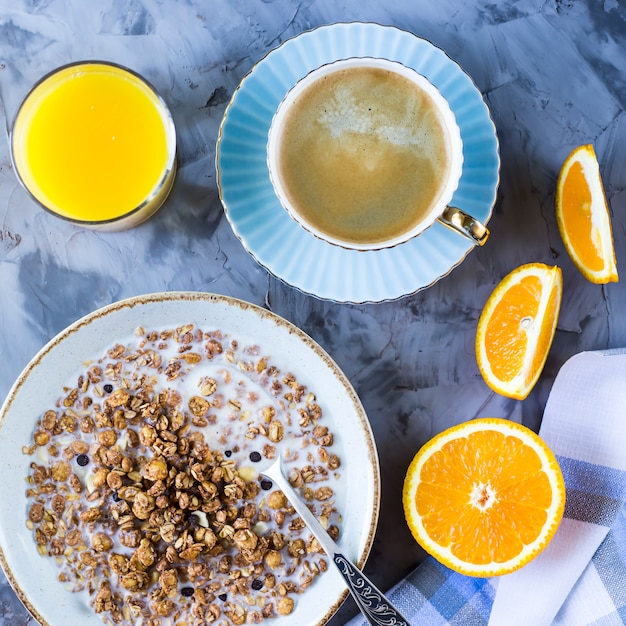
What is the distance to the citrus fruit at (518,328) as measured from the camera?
3.79ft

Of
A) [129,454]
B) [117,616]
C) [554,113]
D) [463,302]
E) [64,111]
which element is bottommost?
[117,616]

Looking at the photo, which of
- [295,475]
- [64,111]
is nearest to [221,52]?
[64,111]

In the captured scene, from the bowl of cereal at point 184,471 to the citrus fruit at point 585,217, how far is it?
1.32ft

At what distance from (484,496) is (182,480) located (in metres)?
0.44

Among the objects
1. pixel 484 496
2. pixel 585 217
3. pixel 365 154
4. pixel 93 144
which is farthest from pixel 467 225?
pixel 93 144

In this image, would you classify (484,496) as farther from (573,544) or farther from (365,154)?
(365,154)

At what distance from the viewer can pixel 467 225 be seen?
1.00 m

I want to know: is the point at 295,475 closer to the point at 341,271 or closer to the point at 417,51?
the point at 341,271

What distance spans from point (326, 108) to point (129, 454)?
0.57m

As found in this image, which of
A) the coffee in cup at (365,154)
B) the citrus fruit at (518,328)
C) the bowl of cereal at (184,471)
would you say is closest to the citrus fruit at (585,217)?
the citrus fruit at (518,328)

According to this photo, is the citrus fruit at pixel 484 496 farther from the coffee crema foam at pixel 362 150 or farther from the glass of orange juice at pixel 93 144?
the glass of orange juice at pixel 93 144

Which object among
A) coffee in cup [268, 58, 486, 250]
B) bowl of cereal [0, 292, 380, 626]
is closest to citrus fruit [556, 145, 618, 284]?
coffee in cup [268, 58, 486, 250]

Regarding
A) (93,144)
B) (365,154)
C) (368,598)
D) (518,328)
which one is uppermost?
(365,154)

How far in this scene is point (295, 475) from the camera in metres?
1.19
